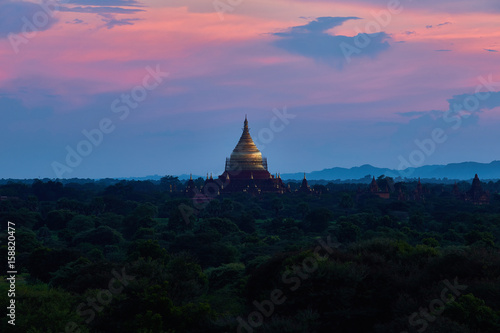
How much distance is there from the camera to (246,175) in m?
123

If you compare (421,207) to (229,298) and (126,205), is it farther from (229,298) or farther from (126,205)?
(229,298)

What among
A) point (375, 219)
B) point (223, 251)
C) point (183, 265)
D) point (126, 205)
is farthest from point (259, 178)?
point (183, 265)

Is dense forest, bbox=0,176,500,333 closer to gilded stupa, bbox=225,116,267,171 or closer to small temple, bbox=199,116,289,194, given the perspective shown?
small temple, bbox=199,116,289,194

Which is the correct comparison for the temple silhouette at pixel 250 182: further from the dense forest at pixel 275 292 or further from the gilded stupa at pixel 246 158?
the dense forest at pixel 275 292

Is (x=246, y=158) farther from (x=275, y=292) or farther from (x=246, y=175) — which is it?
(x=275, y=292)

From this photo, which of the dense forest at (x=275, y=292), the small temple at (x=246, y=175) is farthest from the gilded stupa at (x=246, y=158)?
the dense forest at (x=275, y=292)

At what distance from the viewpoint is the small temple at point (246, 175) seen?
4791 inches

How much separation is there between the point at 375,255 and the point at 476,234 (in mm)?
21658

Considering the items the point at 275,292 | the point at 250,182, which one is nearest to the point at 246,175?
the point at 250,182

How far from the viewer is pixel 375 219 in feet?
248

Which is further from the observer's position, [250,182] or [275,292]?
[250,182]

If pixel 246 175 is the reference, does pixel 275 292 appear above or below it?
below

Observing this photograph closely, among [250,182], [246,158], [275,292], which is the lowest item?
[275,292]

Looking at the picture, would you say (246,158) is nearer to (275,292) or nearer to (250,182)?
(250,182)
